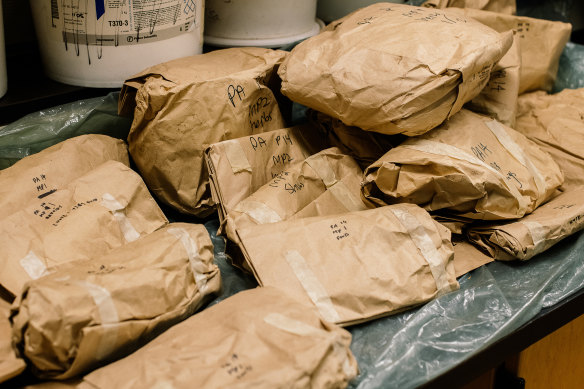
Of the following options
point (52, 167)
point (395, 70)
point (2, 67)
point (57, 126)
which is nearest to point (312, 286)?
point (395, 70)

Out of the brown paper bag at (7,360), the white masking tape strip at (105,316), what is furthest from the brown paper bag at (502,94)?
the brown paper bag at (7,360)

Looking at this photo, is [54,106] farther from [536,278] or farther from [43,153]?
[536,278]

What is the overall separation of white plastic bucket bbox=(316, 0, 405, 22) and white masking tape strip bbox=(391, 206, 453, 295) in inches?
31.0

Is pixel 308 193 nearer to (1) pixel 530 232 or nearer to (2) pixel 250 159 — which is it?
(2) pixel 250 159

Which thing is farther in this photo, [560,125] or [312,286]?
[560,125]

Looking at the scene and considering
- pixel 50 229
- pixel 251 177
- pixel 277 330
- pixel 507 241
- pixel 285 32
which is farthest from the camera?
pixel 285 32

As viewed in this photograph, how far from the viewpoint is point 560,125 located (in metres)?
1.34

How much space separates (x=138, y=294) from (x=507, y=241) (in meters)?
0.64

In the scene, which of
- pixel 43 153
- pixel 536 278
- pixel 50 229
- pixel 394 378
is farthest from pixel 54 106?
pixel 536 278

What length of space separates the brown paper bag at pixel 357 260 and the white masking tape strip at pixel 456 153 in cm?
12

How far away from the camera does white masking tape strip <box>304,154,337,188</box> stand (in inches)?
44.0

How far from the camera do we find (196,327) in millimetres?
770

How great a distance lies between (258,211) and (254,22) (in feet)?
Result: 1.74

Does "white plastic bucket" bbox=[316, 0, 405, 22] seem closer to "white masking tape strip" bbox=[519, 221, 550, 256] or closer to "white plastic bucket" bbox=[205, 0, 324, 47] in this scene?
"white plastic bucket" bbox=[205, 0, 324, 47]
